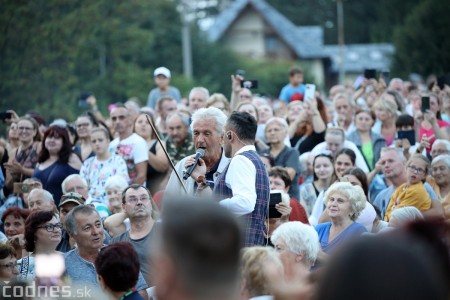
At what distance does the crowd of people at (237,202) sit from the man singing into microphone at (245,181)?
0.01 m

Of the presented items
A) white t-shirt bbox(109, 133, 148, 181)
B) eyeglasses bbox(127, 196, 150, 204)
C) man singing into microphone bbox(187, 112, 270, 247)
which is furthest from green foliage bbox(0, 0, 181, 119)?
man singing into microphone bbox(187, 112, 270, 247)

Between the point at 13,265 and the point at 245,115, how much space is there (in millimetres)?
2058

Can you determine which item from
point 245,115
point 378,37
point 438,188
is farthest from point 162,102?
point 378,37

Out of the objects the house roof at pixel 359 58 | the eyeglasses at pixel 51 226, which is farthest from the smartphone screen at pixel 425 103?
the house roof at pixel 359 58

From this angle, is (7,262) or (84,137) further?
(84,137)

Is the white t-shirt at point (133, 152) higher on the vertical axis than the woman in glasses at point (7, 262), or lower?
higher

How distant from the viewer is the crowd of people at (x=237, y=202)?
10.4ft

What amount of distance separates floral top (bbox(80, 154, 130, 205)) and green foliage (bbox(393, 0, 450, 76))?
39.2 meters

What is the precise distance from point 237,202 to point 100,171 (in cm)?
476

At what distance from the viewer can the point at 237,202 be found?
292 inches

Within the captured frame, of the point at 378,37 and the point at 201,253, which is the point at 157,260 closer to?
the point at 201,253

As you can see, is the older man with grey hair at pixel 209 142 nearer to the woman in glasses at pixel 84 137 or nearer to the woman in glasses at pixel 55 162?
the woman in glasses at pixel 55 162

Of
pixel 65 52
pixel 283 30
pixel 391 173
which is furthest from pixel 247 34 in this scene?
pixel 391 173

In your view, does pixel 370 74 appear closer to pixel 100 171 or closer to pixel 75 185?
pixel 100 171
